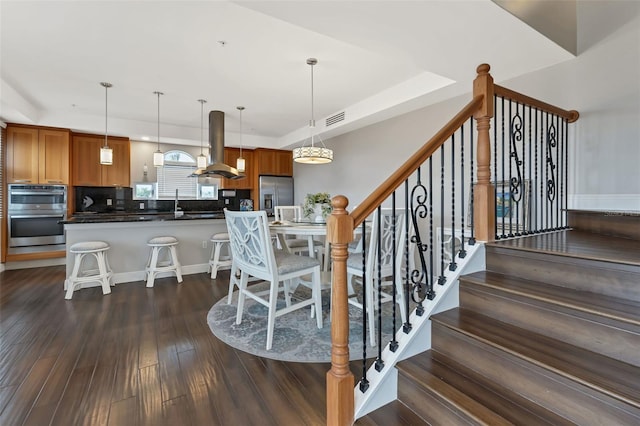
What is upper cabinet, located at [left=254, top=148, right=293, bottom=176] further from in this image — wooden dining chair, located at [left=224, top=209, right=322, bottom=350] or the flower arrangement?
wooden dining chair, located at [left=224, top=209, right=322, bottom=350]

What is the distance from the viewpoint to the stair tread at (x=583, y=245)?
143cm

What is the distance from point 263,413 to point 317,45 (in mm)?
2991

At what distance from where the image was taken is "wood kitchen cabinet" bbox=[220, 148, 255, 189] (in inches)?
267

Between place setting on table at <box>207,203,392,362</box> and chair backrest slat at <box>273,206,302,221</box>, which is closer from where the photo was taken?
place setting on table at <box>207,203,392,362</box>

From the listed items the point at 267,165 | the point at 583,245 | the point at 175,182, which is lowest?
the point at 583,245

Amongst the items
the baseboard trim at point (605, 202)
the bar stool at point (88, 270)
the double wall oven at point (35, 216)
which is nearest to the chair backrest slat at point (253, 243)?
the bar stool at point (88, 270)

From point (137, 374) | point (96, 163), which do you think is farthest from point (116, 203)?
point (137, 374)

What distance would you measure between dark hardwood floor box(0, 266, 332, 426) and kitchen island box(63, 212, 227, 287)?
99 centimetres

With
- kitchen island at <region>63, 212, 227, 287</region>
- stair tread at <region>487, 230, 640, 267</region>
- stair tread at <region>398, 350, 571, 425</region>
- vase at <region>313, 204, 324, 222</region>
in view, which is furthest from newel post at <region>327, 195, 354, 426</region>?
kitchen island at <region>63, 212, 227, 287</region>

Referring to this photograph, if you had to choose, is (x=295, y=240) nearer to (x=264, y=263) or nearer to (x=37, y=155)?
(x=264, y=263)

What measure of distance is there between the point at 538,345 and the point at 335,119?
4361 mm

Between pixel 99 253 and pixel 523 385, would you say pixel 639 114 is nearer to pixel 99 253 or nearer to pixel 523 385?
pixel 523 385

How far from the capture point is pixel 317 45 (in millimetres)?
2881

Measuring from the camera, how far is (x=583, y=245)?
1741 mm
